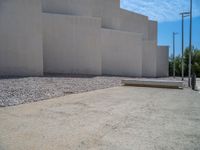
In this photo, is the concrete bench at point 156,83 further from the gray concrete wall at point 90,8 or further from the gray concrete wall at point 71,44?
the gray concrete wall at point 90,8

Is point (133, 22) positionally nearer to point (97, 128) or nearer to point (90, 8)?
point (90, 8)

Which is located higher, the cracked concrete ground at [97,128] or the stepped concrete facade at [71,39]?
the stepped concrete facade at [71,39]

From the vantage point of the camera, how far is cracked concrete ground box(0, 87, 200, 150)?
12.1 feet

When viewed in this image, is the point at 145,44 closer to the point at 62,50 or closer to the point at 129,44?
the point at 129,44

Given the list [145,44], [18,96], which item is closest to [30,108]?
[18,96]

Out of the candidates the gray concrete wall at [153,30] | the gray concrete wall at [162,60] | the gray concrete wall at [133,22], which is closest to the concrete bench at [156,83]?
the gray concrete wall at [133,22]

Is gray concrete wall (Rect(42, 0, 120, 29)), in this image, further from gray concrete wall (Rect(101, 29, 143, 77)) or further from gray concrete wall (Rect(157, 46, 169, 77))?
gray concrete wall (Rect(157, 46, 169, 77))

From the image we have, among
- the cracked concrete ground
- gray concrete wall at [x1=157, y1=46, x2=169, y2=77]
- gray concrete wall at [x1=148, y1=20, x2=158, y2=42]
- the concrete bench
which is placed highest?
gray concrete wall at [x1=148, y1=20, x2=158, y2=42]

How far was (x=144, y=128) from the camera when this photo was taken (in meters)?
4.71

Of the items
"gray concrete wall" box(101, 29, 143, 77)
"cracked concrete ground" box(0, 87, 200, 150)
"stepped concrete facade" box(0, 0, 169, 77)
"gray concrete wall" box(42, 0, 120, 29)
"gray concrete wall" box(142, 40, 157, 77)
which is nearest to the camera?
"cracked concrete ground" box(0, 87, 200, 150)

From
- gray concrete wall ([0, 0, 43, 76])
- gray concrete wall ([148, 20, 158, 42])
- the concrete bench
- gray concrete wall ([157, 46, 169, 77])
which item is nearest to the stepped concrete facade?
gray concrete wall ([0, 0, 43, 76])

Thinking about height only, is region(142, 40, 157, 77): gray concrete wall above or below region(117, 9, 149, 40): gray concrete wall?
below

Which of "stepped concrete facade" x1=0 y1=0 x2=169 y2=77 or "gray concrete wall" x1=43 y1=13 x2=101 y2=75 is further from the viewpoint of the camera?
"gray concrete wall" x1=43 y1=13 x2=101 y2=75

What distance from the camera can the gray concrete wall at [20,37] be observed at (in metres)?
12.7
